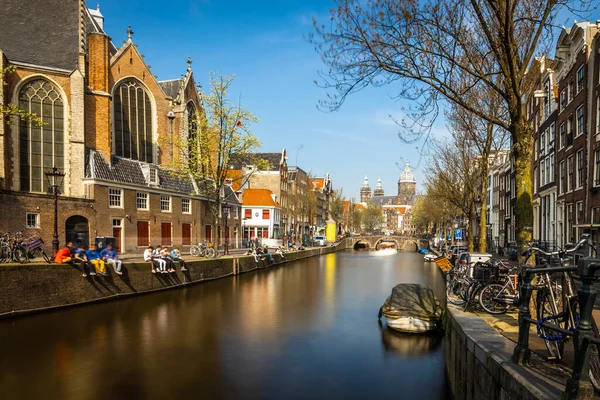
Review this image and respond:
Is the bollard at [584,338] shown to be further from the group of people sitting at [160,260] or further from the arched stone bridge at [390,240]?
the arched stone bridge at [390,240]

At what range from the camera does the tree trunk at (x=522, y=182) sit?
10523 mm

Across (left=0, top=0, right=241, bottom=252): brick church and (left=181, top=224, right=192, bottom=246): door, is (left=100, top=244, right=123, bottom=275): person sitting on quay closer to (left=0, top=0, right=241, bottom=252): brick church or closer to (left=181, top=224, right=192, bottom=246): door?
(left=0, top=0, right=241, bottom=252): brick church

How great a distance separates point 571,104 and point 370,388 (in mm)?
24004

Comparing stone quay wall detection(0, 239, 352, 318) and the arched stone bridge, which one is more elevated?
stone quay wall detection(0, 239, 352, 318)

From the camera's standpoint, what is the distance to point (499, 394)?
6.00 metres

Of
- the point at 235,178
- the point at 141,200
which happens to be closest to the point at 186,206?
the point at 141,200

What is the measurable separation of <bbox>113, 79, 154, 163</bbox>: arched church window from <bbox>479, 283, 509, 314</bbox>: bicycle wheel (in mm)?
34711

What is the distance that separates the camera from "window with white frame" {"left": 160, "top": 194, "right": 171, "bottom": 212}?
38.7 m

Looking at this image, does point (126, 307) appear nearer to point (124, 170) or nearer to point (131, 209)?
point (131, 209)

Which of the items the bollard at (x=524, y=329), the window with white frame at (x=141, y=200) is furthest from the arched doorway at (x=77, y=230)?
the bollard at (x=524, y=329)

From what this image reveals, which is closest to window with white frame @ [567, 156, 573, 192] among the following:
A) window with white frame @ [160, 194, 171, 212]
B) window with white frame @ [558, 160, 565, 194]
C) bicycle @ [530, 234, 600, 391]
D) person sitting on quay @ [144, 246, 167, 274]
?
window with white frame @ [558, 160, 565, 194]

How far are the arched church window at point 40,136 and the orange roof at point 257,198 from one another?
3567cm

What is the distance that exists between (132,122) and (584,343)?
41.2 m

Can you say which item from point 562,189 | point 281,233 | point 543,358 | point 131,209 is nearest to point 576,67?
point 562,189
